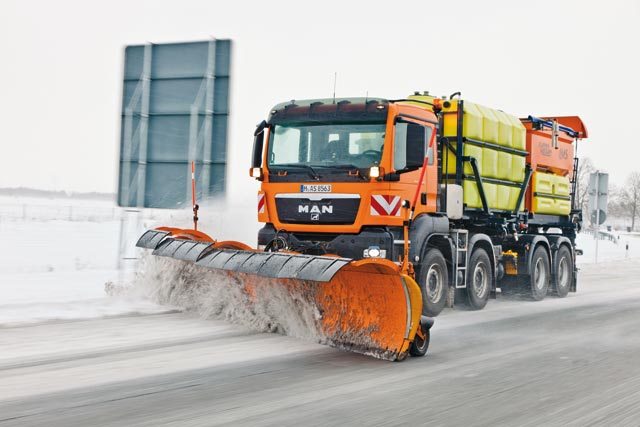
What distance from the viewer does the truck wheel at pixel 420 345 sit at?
7219 mm

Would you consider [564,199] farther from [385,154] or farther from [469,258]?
[385,154]

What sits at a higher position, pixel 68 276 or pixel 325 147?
pixel 325 147

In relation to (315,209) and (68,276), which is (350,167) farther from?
(68,276)

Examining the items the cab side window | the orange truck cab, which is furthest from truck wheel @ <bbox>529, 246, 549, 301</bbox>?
the cab side window

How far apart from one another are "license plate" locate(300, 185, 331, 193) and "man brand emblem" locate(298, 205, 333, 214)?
0.19 metres

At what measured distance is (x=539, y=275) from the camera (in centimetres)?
1361

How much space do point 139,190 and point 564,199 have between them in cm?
799

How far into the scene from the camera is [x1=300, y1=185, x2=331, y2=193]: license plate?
9266 mm

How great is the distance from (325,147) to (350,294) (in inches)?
97.6

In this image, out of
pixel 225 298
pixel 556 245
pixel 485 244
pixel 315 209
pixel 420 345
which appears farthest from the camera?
pixel 556 245

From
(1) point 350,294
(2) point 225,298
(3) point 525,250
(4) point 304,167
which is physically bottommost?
(2) point 225,298

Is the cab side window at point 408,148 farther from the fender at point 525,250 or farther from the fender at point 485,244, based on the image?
the fender at point 525,250

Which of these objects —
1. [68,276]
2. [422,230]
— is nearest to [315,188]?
[422,230]

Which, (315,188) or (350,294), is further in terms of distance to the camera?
(315,188)
